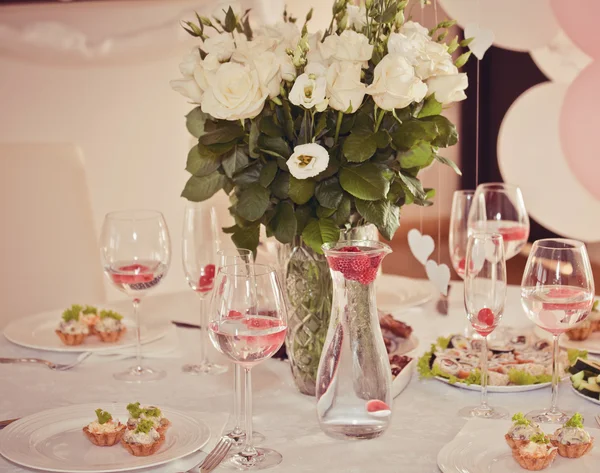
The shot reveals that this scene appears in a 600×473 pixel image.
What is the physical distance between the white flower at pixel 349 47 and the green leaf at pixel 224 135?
22 centimetres

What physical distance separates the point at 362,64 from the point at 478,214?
0.70 meters

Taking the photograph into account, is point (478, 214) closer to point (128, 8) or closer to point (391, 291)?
point (391, 291)

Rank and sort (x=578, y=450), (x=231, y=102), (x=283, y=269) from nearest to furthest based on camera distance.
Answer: (x=578, y=450)
(x=231, y=102)
(x=283, y=269)

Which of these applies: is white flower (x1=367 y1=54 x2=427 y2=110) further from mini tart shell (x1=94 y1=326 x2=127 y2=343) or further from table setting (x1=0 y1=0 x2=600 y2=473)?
mini tart shell (x1=94 y1=326 x2=127 y2=343)

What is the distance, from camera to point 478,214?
1.98m

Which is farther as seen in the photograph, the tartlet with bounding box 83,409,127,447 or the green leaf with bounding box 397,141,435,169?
the green leaf with bounding box 397,141,435,169

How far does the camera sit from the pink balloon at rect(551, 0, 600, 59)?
14.5 feet

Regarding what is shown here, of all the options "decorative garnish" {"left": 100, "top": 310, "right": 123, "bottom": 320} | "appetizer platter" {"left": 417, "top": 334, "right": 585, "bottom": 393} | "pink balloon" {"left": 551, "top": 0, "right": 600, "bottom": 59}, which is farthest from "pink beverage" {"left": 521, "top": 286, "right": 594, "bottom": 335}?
"pink balloon" {"left": 551, "top": 0, "right": 600, "bottom": 59}

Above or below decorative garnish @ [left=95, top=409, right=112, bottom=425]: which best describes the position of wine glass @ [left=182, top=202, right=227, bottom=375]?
above

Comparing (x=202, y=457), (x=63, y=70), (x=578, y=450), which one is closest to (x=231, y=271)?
(x=202, y=457)

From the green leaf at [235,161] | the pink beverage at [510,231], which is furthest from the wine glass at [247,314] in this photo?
the pink beverage at [510,231]

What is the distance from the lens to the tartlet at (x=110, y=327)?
1778 mm

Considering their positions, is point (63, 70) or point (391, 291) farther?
point (63, 70)

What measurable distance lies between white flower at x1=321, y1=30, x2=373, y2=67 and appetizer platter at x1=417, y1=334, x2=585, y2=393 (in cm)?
57
